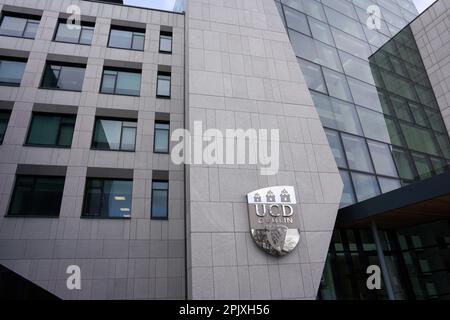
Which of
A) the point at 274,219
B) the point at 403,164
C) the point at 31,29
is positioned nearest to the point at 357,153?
the point at 403,164

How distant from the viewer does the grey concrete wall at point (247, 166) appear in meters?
10.9

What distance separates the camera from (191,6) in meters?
16.3

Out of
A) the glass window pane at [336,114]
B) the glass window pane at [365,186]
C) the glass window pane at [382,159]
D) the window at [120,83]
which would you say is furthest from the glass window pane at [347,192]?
the window at [120,83]

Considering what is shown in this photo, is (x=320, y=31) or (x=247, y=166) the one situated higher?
(x=320, y=31)

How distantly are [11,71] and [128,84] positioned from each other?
6.33 metres

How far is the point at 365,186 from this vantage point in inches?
565

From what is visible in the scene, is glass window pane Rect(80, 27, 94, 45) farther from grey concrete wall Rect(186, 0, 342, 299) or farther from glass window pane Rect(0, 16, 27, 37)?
grey concrete wall Rect(186, 0, 342, 299)

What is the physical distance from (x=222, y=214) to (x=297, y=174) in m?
4.04

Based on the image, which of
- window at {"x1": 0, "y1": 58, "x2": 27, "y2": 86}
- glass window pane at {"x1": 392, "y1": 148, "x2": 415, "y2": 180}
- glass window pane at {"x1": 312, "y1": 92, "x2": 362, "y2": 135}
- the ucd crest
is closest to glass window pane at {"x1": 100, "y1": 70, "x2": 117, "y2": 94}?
window at {"x1": 0, "y1": 58, "x2": 27, "y2": 86}

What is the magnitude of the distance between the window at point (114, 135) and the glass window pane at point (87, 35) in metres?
5.77

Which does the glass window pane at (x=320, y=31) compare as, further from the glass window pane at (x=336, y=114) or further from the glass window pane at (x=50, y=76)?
the glass window pane at (x=50, y=76)

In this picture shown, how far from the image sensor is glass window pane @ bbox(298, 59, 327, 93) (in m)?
16.2

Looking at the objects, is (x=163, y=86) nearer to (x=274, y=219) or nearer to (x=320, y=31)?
(x=320, y=31)
